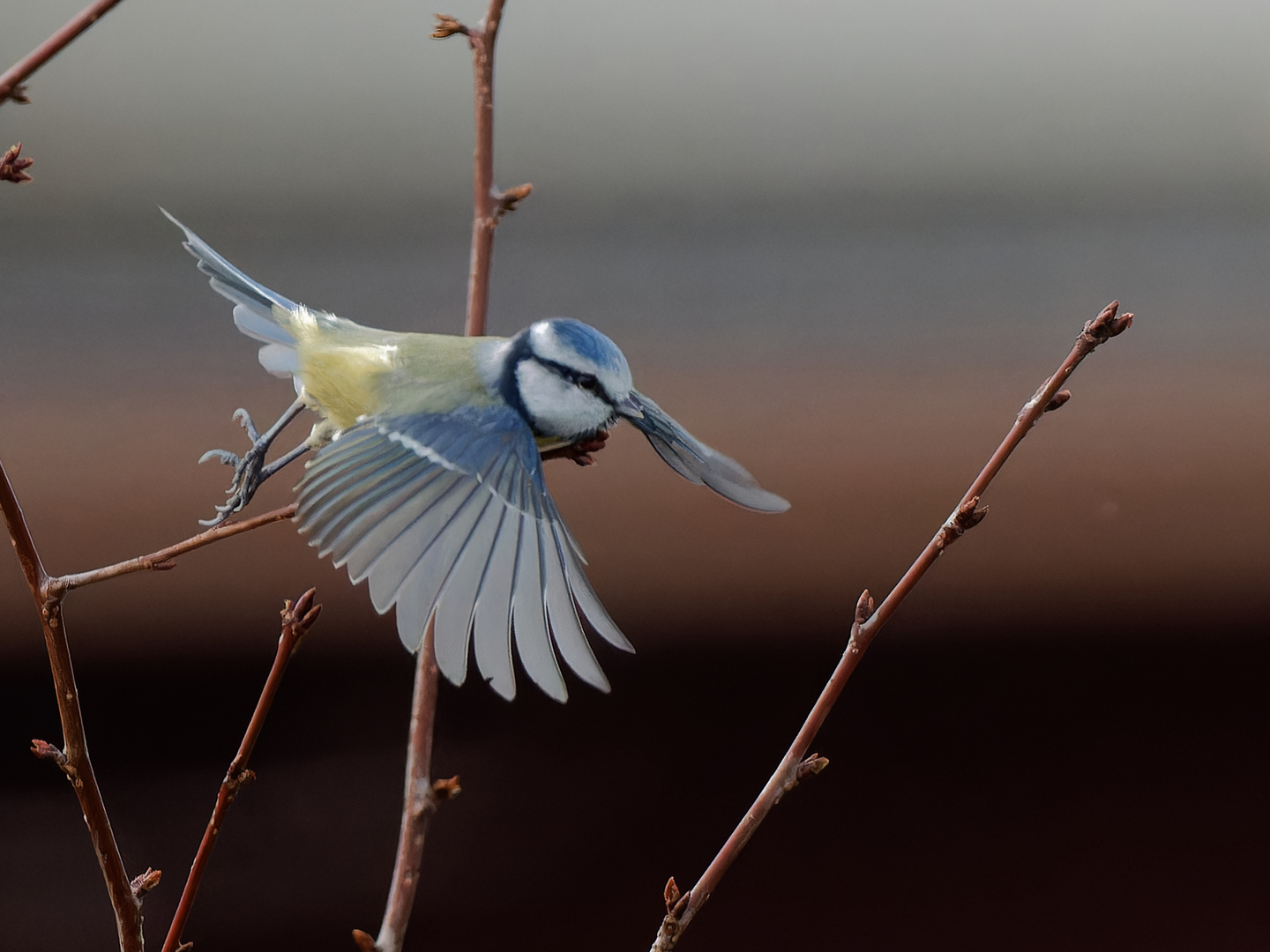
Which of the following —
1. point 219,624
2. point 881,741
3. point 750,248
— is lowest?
point 881,741

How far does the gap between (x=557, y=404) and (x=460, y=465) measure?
0.33ft

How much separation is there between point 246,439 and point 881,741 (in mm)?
790

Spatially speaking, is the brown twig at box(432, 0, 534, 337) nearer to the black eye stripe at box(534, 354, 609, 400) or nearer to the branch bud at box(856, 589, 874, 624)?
the black eye stripe at box(534, 354, 609, 400)

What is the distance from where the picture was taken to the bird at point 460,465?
0.69m

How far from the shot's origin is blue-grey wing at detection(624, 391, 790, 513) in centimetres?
88

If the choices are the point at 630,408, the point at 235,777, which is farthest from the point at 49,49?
the point at 630,408

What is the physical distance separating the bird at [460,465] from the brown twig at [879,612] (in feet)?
0.33

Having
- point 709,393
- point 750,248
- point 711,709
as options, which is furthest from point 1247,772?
point 750,248

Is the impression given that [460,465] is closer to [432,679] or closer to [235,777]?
[432,679]

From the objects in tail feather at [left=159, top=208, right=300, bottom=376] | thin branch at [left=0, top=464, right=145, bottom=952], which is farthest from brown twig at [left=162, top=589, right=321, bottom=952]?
tail feather at [left=159, top=208, right=300, bottom=376]

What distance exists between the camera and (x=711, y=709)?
133 cm

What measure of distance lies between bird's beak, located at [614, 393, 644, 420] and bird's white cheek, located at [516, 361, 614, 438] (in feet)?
0.05

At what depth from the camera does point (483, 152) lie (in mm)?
764

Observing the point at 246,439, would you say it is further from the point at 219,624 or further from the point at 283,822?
the point at 283,822
